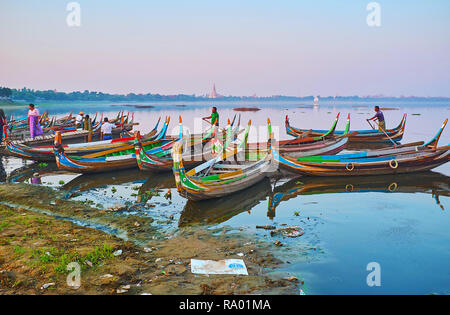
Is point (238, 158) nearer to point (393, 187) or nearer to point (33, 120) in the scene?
point (393, 187)

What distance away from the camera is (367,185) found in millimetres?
14508

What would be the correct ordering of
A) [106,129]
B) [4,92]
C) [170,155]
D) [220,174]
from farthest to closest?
[4,92] → [106,129] → [170,155] → [220,174]

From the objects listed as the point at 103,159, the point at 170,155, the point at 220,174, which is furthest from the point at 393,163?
the point at 103,159

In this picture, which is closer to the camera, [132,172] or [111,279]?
[111,279]

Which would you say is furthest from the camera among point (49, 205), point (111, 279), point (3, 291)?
point (49, 205)

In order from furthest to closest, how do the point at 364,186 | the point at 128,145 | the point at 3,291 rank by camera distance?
the point at 128,145 → the point at 364,186 → the point at 3,291

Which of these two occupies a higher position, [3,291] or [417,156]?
[417,156]

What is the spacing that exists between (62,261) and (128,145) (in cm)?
1049

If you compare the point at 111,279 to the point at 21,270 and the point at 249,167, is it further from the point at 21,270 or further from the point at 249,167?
the point at 249,167

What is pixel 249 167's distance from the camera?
13.0 metres

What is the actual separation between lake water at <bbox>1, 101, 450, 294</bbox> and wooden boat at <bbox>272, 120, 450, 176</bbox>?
19.5 inches

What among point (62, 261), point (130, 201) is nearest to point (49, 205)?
point (130, 201)

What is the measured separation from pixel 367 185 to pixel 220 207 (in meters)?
7.39

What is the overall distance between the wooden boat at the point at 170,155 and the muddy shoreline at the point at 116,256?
183 inches
